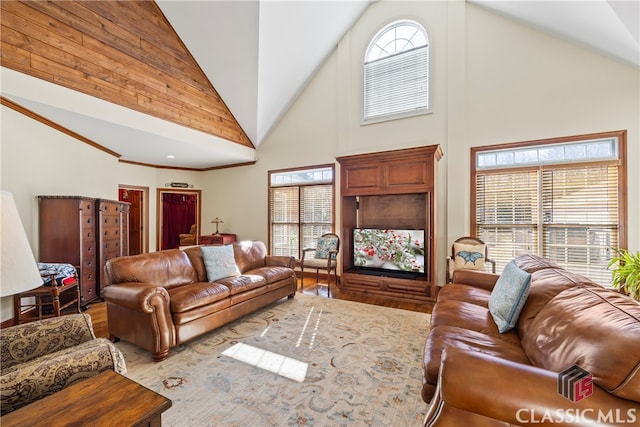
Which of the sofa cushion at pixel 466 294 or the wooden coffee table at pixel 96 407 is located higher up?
the wooden coffee table at pixel 96 407

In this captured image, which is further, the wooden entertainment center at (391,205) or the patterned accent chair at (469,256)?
the wooden entertainment center at (391,205)

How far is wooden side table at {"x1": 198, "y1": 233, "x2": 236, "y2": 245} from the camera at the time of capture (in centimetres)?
627

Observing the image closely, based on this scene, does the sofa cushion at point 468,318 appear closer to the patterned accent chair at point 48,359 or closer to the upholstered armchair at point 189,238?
the patterned accent chair at point 48,359

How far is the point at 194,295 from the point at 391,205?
3.37 meters

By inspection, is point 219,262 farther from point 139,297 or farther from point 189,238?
point 189,238

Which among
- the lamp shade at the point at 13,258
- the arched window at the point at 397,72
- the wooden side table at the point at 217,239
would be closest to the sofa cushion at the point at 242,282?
the lamp shade at the point at 13,258

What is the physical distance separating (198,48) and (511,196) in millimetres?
5421

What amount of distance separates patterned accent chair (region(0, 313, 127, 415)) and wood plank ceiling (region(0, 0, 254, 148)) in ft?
9.75

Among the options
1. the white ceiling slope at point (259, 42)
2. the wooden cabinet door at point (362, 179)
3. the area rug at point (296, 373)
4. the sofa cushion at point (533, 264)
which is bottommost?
the area rug at point (296, 373)

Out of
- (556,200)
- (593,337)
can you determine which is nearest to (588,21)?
(556,200)

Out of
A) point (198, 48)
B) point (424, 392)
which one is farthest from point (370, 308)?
point (198, 48)

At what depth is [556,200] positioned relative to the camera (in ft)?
12.4

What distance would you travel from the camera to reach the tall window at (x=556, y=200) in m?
3.50
